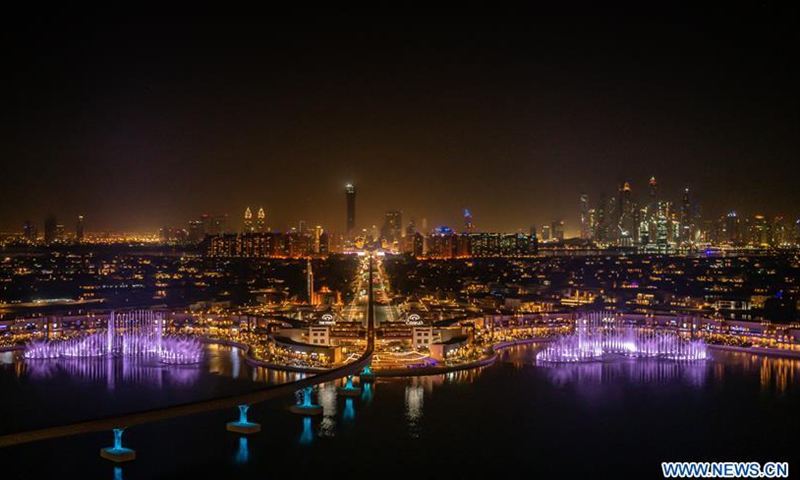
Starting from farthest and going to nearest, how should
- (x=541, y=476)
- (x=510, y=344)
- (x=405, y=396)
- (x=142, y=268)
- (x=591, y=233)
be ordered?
1. (x=591, y=233)
2. (x=142, y=268)
3. (x=510, y=344)
4. (x=405, y=396)
5. (x=541, y=476)

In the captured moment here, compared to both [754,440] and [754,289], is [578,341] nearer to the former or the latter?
[754,440]

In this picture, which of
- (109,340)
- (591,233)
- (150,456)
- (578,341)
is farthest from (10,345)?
(591,233)

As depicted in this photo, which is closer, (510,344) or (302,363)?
(302,363)

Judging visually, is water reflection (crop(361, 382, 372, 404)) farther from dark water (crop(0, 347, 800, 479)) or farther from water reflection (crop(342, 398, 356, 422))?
water reflection (crop(342, 398, 356, 422))

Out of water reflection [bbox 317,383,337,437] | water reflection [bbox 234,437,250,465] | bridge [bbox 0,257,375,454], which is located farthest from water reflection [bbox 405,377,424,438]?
water reflection [bbox 234,437,250,465]

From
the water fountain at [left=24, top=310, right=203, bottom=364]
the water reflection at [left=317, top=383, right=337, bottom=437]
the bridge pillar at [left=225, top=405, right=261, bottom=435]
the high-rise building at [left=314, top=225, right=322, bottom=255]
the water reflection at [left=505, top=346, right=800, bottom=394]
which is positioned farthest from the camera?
the high-rise building at [left=314, top=225, right=322, bottom=255]

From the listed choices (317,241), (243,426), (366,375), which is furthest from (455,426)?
(317,241)
